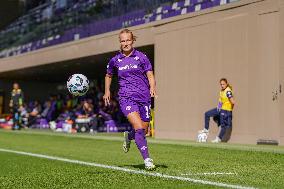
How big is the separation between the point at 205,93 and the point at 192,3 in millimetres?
2953

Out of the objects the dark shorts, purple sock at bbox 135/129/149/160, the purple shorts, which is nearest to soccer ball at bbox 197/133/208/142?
the dark shorts

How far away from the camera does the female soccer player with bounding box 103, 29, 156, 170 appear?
7875 mm


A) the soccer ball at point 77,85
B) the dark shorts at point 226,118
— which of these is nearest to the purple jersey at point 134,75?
the soccer ball at point 77,85

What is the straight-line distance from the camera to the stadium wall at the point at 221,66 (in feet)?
45.9

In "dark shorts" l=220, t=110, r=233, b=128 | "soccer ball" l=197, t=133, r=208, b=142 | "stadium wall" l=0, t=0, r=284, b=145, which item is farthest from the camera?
"soccer ball" l=197, t=133, r=208, b=142

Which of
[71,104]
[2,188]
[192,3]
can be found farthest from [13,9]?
[2,188]

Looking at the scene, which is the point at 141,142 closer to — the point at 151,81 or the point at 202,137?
the point at 151,81

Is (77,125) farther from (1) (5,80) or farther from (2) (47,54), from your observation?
(1) (5,80)

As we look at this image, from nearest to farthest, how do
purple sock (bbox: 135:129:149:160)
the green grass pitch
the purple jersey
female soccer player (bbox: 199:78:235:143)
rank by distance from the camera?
the green grass pitch < purple sock (bbox: 135:129:149:160) < the purple jersey < female soccer player (bbox: 199:78:235:143)

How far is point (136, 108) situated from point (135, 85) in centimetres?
34

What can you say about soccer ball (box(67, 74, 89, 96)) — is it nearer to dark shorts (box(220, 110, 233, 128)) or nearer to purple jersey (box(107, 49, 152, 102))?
purple jersey (box(107, 49, 152, 102))

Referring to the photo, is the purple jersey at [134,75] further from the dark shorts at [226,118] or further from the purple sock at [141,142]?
the dark shorts at [226,118]

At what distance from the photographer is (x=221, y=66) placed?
1565 centimetres

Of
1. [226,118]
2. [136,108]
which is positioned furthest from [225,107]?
[136,108]
